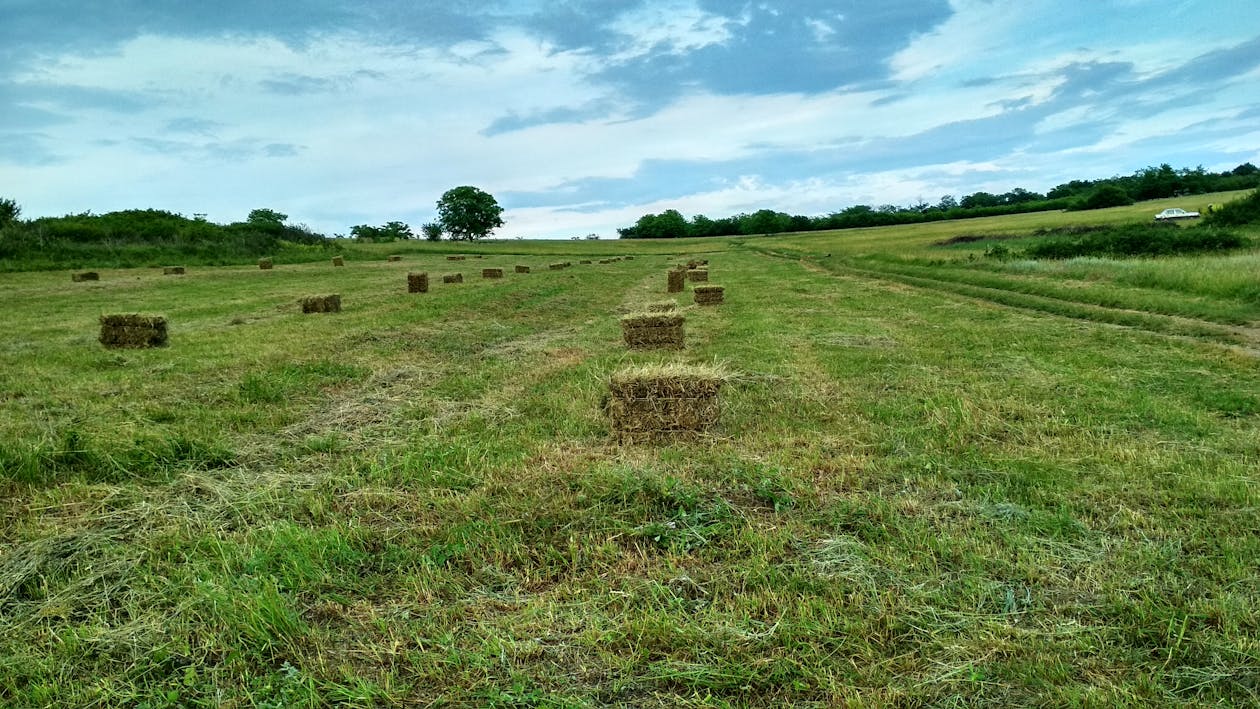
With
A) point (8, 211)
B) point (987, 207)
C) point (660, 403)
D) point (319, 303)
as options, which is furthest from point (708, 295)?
point (987, 207)

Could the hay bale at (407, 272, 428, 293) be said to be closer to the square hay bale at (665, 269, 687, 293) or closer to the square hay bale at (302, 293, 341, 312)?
the square hay bale at (302, 293, 341, 312)

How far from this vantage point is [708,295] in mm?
19344

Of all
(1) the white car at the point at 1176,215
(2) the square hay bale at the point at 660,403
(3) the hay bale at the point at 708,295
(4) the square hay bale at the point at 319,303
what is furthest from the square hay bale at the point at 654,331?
(1) the white car at the point at 1176,215

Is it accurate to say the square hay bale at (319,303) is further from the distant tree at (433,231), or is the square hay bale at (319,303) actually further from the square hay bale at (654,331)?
the distant tree at (433,231)

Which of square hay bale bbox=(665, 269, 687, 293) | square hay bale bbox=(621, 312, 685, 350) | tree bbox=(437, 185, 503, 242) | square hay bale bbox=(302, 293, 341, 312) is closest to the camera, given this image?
square hay bale bbox=(621, 312, 685, 350)

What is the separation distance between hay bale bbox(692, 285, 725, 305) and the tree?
108786 mm

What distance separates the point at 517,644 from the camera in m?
3.25

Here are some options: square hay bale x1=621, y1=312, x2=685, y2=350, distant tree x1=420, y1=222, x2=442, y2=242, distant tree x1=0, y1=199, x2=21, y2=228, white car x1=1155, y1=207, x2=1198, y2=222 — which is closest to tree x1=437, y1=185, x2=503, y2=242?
distant tree x1=420, y1=222, x2=442, y2=242

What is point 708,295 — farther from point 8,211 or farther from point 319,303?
point 8,211

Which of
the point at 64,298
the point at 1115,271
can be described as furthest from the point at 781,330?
the point at 64,298

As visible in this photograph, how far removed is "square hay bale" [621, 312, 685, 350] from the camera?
1172 cm

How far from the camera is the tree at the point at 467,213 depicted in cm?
12100

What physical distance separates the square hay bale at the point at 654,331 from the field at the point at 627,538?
7.00 feet

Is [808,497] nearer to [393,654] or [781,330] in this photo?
[393,654]
